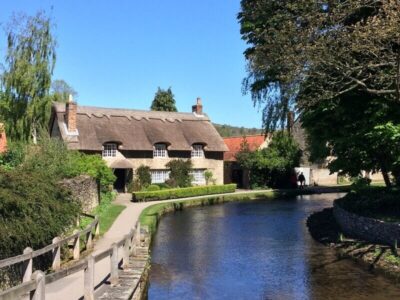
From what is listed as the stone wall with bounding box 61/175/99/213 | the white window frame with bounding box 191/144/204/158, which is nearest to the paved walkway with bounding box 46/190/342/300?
the stone wall with bounding box 61/175/99/213

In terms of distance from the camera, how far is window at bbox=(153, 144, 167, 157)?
142ft

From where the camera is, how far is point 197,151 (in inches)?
1797

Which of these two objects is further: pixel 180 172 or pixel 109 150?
pixel 180 172

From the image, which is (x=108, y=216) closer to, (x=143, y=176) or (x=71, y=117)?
(x=143, y=176)

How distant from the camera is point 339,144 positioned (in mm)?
20938

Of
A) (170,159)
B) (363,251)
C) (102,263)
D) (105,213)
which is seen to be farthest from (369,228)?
(170,159)

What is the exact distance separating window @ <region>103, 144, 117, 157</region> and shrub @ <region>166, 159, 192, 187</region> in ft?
16.6

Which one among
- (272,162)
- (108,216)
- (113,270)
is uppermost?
(272,162)

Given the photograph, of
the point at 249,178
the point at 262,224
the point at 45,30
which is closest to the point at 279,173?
the point at 249,178

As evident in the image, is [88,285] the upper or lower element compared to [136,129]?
lower

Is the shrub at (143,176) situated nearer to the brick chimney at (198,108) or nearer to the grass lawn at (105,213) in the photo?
the grass lawn at (105,213)

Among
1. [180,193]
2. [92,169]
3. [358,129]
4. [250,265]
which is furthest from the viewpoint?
[180,193]

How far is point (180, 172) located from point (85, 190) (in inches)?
729

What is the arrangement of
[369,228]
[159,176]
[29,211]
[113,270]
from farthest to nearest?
[159,176] → [369,228] → [29,211] → [113,270]
